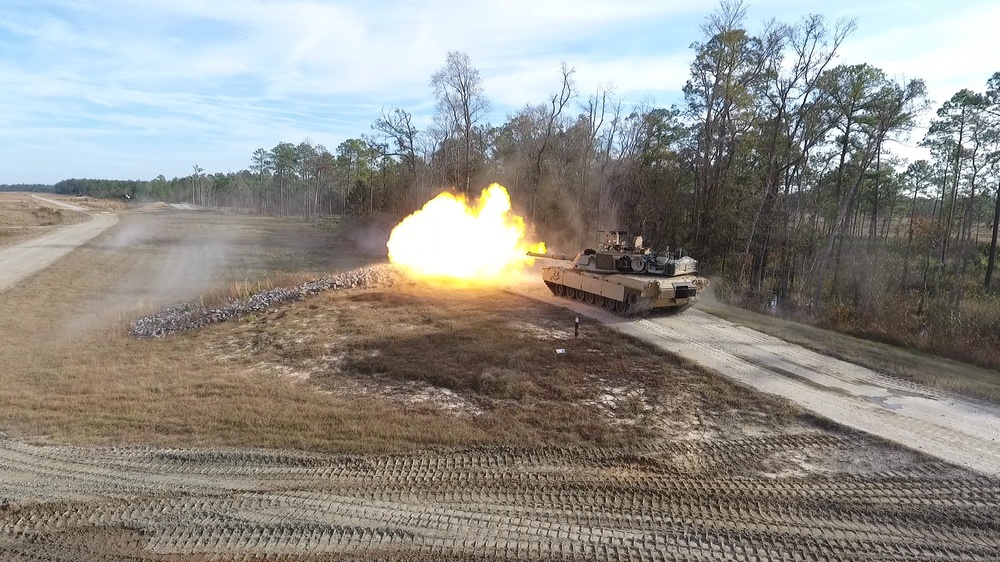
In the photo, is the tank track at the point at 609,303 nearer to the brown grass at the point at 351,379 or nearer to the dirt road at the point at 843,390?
the dirt road at the point at 843,390

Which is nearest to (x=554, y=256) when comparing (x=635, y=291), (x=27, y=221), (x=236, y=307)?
(x=635, y=291)

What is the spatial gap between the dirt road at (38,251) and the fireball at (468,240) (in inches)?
757

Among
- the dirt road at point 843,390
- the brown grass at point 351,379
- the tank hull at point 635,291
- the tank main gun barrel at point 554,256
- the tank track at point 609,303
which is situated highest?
the tank main gun barrel at point 554,256

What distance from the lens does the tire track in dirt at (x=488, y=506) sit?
6.30 meters

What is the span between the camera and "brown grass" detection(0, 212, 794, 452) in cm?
993

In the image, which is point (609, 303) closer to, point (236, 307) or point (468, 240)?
point (468, 240)

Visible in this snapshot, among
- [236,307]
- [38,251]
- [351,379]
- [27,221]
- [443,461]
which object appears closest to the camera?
[443,461]

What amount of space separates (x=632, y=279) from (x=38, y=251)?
40181 millimetres

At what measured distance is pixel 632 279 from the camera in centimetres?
1725

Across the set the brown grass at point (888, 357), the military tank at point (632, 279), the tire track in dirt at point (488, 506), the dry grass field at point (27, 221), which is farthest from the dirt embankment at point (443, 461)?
the dry grass field at point (27, 221)

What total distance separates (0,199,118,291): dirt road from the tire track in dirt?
2449cm

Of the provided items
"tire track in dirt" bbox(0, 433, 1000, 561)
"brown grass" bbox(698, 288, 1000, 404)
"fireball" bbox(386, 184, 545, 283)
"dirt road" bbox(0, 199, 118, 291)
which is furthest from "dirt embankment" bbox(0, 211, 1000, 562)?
"dirt road" bbox(0, 199, 118, 291)

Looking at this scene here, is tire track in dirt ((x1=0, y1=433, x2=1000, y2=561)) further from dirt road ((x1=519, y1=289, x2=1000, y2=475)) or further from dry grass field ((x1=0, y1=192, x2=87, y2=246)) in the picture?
dry grass field ((x1=0, y1=192, x2=87, y2=246))

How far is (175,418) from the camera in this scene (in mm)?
10562
